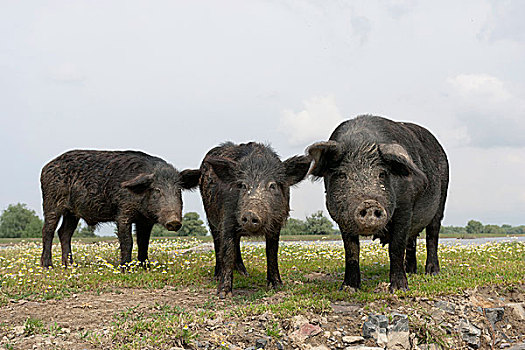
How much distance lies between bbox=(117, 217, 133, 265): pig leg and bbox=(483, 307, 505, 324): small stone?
732 centimetres

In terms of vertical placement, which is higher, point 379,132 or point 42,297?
point 379,132

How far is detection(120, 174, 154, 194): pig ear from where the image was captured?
11.2 metres

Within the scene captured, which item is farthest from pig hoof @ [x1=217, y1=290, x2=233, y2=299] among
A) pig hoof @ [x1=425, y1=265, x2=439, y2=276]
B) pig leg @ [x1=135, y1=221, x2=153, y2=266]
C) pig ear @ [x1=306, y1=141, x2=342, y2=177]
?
pig hoof @ [x1=425, y1=265, x2=439, y2=276]

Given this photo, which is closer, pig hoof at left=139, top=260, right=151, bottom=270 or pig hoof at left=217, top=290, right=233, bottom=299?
pig hoof at left=217, top=290, right=233, bottom=299

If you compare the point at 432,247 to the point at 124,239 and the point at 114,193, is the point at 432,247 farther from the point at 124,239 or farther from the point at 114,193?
the point at 114,193

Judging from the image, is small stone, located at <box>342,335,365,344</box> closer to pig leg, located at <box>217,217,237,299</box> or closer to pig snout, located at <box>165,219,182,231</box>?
pig leg, located at <box>217,217,237,299</box>

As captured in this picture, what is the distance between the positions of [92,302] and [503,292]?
6965 mm

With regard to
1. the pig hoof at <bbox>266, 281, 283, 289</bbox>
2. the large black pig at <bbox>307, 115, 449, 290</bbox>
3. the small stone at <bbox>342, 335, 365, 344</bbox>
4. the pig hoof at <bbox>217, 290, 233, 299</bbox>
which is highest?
the large black pig at <bbox>307, 115, 449, 290</bbox>

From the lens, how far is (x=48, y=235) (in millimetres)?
11977

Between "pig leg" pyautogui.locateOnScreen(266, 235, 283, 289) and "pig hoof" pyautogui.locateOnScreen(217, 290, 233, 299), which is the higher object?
"pig leg" pyautogui.locateOnScreen(266, 235, 283, 289)

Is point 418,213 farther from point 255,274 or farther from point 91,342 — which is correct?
point 91,342

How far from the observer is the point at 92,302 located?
8094 mm

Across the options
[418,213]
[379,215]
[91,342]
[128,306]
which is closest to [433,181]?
[418,213]

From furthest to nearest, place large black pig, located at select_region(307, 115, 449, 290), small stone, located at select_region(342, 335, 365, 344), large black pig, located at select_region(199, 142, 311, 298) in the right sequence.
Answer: large black pig, located at select_region(199, 142, 311, 298)
large black pig, located at select_region(307, 115, 449, 290)
small stone, located at select_region(342, 335, 365, 344)
